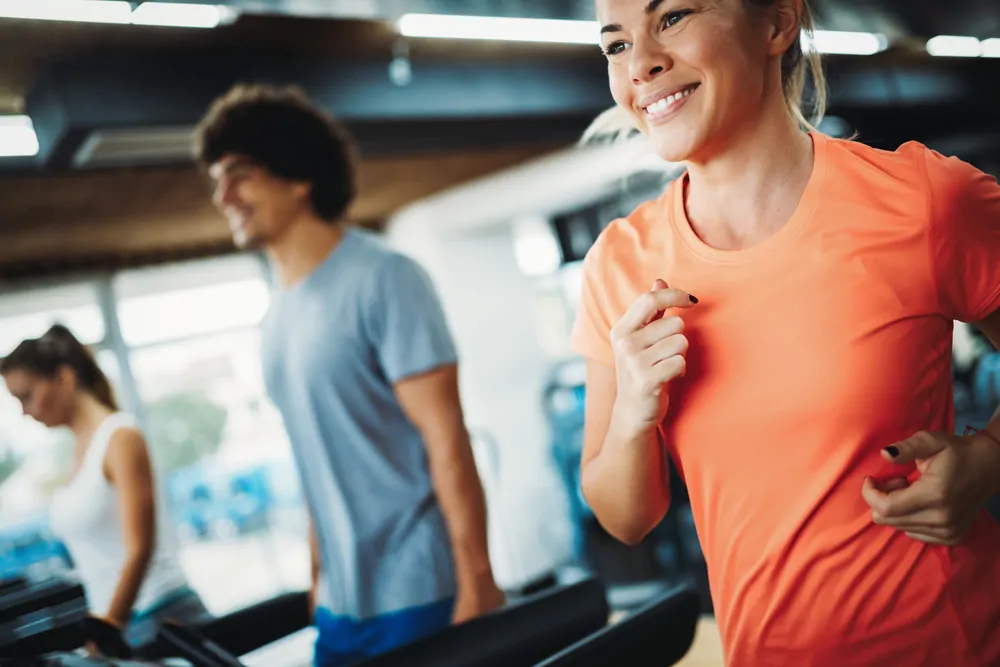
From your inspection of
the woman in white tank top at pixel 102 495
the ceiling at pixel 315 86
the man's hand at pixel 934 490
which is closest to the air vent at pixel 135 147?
the ceiling at pixel 315 86

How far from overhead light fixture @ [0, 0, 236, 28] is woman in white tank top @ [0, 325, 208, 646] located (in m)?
0.88

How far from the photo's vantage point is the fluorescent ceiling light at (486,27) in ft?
9.04

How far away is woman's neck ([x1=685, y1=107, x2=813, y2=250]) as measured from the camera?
28.3 inches

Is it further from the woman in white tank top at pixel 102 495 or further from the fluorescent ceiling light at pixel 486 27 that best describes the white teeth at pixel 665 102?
the fluorescent ceiling light at pixel 486 27

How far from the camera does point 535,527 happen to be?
21.7 ft

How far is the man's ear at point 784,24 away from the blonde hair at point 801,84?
0.01 m

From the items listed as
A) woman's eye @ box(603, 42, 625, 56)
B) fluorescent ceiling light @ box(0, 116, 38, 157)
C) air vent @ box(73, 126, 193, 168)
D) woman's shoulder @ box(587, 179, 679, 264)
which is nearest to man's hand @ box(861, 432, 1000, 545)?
woman's shoulder @ box(587, 179, 679, 264)

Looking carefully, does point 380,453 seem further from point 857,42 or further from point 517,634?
point 857,42

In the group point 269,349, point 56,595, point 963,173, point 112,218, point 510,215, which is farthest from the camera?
→ point 510,215

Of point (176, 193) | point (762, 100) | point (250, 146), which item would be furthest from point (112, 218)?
point (762, 100)

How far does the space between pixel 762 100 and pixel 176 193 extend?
4818 mm

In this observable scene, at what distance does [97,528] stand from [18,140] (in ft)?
6.52

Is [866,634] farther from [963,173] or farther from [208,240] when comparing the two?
[208,240]

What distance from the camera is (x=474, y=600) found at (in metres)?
1.43
